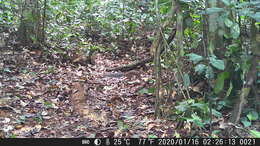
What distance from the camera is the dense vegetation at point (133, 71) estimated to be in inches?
145

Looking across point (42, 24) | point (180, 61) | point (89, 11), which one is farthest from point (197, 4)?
point (89, 11)

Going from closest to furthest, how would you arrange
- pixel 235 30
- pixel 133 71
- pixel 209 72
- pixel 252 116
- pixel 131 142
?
pixel 209 72 → pixel 131 142 → pixel 235 30 → pixel 252 116 → pixel 133 71

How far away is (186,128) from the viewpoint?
3.68 meters

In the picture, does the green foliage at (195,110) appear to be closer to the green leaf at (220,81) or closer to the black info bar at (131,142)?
the black info bar at (131,142)

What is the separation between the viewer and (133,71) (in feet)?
22.5

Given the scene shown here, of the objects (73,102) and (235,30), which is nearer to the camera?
(235,30)

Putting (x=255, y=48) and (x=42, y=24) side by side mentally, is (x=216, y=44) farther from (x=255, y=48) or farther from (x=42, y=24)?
(x=42, y=24)

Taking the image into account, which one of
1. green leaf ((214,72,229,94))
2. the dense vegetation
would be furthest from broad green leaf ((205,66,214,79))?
green leaf ((214,72,229,94))

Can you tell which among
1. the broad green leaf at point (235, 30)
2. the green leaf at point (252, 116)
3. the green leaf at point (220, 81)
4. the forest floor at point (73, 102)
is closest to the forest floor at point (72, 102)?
the forest floor at point (73, 102)

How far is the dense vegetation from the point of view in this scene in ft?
12.1

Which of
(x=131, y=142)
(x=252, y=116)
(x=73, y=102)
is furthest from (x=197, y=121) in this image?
(x=73, y=102)

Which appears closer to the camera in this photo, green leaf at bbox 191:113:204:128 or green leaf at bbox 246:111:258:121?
green leaf at bbox 191:113:204:128

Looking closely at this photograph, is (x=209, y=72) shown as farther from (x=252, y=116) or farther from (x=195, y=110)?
(x=252, y=116)

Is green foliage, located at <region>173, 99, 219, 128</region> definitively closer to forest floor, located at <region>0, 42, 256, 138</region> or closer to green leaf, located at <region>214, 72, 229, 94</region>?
forest floor, located at <region>0, 42, 256, 138</region>
